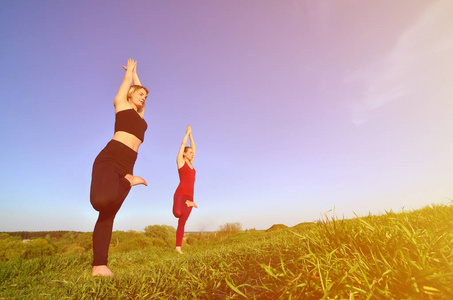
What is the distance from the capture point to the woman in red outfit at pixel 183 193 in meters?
7.13

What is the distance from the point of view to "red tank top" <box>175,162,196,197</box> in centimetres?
731

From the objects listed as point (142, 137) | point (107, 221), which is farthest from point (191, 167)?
point (107, 221)

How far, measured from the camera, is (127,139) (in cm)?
396

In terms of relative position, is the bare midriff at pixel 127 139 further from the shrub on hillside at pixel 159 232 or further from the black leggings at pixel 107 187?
the shrub on hillside at pixel 159 232

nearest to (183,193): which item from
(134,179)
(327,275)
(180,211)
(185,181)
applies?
(185,181)

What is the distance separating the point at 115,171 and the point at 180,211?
3.75 meters

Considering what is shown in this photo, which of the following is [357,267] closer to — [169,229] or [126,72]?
[126,72]

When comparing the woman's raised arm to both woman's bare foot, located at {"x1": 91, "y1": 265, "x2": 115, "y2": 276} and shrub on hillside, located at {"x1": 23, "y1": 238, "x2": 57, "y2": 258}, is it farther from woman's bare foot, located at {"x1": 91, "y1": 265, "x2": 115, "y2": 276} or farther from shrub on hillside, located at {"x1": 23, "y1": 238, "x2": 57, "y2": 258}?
shrub on hillside, located at {"x1": 23, "y1": 238, "x2": 57, "y2": 258}

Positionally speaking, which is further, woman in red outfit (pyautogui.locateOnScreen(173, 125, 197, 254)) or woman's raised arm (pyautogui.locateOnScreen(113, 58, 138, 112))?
woman in red outfit (pyautogui.locateOnScreen(173, 125, 197, 254))

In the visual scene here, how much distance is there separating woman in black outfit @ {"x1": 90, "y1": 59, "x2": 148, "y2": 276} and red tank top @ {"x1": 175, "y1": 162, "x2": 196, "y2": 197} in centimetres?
320

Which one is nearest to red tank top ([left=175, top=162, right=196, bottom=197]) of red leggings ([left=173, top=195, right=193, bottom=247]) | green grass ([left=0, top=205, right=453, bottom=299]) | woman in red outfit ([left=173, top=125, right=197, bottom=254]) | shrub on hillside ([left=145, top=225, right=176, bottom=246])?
woman in red outfit ([left=173, top=125, right=197, bottom=254])

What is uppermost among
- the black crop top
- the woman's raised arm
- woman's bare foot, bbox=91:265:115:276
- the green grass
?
the woman's raised arm

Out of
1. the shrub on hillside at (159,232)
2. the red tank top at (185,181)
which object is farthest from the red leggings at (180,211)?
the shrub on hillside at (159,232)

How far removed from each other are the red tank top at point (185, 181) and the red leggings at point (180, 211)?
0.52 feet
